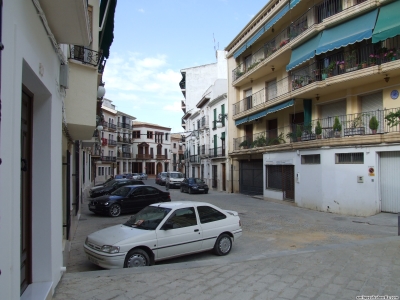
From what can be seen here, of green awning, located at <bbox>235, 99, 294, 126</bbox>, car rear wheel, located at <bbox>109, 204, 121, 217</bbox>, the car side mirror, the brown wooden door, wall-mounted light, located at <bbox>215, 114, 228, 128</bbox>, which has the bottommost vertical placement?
car rear wheel, located at <bbox>109, 204, 121, 217</bbox>

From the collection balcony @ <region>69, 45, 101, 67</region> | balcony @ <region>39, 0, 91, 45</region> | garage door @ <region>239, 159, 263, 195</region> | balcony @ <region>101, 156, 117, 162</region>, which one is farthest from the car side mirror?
balcony @ <region>101, 156, 117, 162</region>

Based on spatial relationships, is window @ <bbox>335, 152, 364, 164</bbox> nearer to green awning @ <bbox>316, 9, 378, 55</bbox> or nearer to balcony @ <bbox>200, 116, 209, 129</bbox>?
green awning @ <bbox>316, 9, 378, 55</bbox>

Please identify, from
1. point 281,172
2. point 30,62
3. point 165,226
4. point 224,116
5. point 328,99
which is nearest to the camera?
point 30,62

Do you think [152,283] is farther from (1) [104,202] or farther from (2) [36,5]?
(1) [104,202]

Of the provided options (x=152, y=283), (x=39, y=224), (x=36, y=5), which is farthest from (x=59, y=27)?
(x=152, y=283)

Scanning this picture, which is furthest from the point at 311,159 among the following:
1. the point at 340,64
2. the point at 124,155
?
the point at 124,155

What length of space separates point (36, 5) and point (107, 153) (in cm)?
5947

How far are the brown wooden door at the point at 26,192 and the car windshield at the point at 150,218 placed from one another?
3.18 metres

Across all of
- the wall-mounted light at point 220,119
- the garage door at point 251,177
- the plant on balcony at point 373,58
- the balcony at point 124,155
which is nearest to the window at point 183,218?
the plant on balcony at point 373,58

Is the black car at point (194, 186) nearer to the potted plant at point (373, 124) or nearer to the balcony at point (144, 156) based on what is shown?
the potted plant at point (373, 124)

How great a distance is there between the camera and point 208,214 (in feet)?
26.9

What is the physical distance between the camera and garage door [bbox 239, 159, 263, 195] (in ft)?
85.8

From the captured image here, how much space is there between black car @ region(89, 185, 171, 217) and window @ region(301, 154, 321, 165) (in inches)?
322

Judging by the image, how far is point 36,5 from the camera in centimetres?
359
